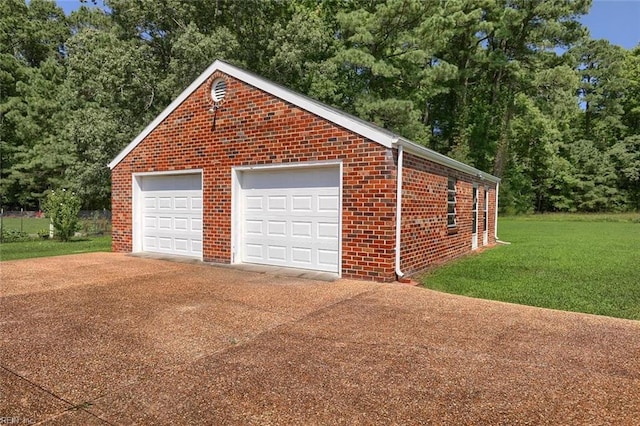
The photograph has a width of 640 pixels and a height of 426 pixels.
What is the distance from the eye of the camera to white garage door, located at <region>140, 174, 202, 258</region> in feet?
32.6

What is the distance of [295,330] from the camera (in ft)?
14.8

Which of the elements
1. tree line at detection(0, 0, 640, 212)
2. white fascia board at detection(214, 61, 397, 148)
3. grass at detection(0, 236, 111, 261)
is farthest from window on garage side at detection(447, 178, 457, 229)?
tree line at detection(0, 0, 640, 212)

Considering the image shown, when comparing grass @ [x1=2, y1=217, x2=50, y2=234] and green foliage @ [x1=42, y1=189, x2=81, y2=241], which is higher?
green foliage @ [x1=42, y1=189, x2=81, y2=241]

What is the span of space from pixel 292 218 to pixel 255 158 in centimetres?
152

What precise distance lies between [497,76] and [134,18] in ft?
90.2

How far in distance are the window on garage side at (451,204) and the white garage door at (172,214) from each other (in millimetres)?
5971

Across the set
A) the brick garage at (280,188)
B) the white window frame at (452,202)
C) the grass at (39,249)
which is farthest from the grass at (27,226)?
the white window frame at (452,202)

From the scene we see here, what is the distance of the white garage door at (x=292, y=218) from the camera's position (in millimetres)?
7949

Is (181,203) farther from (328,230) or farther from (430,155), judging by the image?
(430,155)

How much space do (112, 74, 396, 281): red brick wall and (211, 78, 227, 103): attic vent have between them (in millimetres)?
139

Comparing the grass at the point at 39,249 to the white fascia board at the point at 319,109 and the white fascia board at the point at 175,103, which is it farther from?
the white fascia board at the point at 319,109

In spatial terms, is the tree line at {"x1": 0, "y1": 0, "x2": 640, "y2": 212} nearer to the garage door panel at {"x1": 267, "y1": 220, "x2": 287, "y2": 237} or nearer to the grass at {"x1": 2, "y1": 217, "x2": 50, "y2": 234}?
the grass at {"x1": 2, "y1": 217, "x2": 50, "y2": 234}

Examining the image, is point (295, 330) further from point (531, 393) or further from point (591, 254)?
point (591, 254)

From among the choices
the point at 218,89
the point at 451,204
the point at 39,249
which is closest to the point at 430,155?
the point at 451,204
